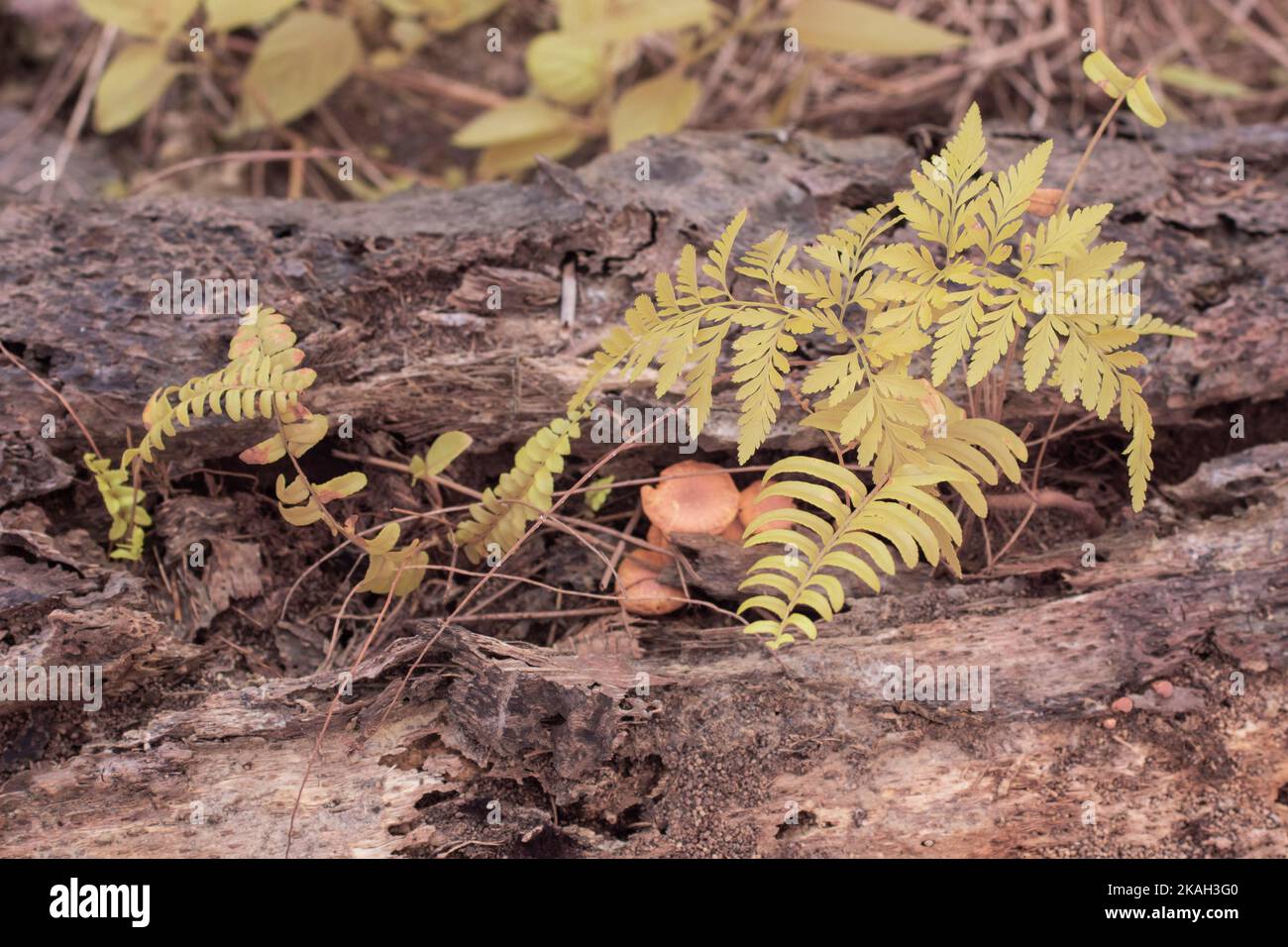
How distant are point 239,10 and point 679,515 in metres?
3.25

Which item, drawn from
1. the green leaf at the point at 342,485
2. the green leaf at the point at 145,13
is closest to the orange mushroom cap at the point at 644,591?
the green leaf at the point at 342,485

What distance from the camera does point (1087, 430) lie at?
3.53 m

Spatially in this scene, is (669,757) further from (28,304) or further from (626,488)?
(28,304)

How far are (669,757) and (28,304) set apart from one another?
2505 millimetres

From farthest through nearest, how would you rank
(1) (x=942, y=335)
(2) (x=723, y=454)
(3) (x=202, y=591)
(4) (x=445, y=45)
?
(4) (x=445, y=45)
(2) (x=723, y=454)
(3) (x=202, y=591)
(1) (x=942, y=335)

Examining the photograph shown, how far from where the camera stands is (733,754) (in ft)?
9.73

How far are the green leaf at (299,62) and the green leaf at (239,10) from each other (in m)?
0.64

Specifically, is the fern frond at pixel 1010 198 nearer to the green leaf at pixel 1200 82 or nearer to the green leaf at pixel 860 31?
the green leaf at pixel 860 31

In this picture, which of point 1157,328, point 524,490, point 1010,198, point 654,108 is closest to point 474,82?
point 654,108

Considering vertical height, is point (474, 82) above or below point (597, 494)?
above

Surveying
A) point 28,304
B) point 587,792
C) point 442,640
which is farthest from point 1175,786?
point 28,304

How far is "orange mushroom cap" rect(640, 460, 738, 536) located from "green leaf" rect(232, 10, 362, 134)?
3301 mm

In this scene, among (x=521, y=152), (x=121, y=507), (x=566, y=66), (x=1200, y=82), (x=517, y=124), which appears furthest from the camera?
(x=1200, y=82)

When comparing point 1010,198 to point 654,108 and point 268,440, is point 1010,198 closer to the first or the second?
point 268,440
